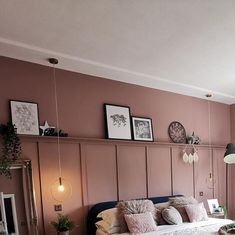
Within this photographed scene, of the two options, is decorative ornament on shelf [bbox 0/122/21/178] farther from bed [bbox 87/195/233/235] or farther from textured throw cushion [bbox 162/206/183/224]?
textured throw cushion [bbox 162/206/183/224]

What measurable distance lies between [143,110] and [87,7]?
2.56 m

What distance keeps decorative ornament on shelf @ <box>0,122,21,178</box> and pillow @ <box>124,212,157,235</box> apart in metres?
1.65

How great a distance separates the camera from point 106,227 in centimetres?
335

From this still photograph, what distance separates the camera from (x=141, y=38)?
2.93m

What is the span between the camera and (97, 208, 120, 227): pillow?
341 cm

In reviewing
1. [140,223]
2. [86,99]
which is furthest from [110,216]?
[86,99]

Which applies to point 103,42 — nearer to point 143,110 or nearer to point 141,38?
point 141,38

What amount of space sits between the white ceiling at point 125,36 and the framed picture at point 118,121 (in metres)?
0.53

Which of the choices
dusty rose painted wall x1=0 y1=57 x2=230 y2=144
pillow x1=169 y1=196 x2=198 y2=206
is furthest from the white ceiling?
pillow x1=169 y1=196 x2=198 y2=206

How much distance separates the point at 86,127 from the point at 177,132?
204cm

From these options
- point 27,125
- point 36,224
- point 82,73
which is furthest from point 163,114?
point 36,224

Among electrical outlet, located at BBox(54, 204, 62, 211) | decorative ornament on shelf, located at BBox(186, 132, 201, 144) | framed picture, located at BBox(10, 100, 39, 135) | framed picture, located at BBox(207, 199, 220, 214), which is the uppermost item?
framed picture, located at BBox(10, 100, 39, 135)

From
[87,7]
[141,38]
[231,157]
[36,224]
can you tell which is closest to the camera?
[87,7]

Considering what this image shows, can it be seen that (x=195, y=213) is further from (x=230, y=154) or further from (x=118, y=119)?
(x=118, y=119)
